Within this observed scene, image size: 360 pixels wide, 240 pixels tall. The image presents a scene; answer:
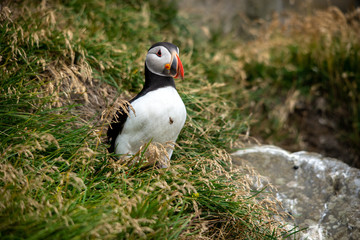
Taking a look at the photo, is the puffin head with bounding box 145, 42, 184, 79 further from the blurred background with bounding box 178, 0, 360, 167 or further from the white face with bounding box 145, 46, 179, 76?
the blurred background with bounding box 178, 0, 360, 167

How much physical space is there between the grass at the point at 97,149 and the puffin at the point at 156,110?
0.15 metres

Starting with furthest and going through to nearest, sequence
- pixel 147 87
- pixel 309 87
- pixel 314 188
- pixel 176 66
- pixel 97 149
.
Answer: pixel 309 87 → pixel 314 188 → pixel 97 149 → pixel 147 87 → pixel 176 66

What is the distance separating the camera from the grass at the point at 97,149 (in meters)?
2.00

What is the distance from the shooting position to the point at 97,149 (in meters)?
2.80

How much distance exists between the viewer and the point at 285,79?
535cm

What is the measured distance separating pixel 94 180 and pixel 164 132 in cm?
62

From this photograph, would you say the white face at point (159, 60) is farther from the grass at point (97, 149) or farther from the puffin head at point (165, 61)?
the grass at point (97, 149)

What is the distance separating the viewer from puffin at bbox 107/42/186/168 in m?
2.53

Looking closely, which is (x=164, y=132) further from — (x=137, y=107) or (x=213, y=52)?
(x=213, y=52)

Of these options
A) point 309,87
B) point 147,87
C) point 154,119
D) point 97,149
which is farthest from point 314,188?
point 309,87

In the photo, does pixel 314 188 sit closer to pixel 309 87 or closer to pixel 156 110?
pixel 156 110

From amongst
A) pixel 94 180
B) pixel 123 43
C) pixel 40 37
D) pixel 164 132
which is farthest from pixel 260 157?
pixel 40 37

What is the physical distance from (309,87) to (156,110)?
3.50 meters

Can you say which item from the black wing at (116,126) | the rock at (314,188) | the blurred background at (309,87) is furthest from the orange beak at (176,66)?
the blurred background at (309,87)
